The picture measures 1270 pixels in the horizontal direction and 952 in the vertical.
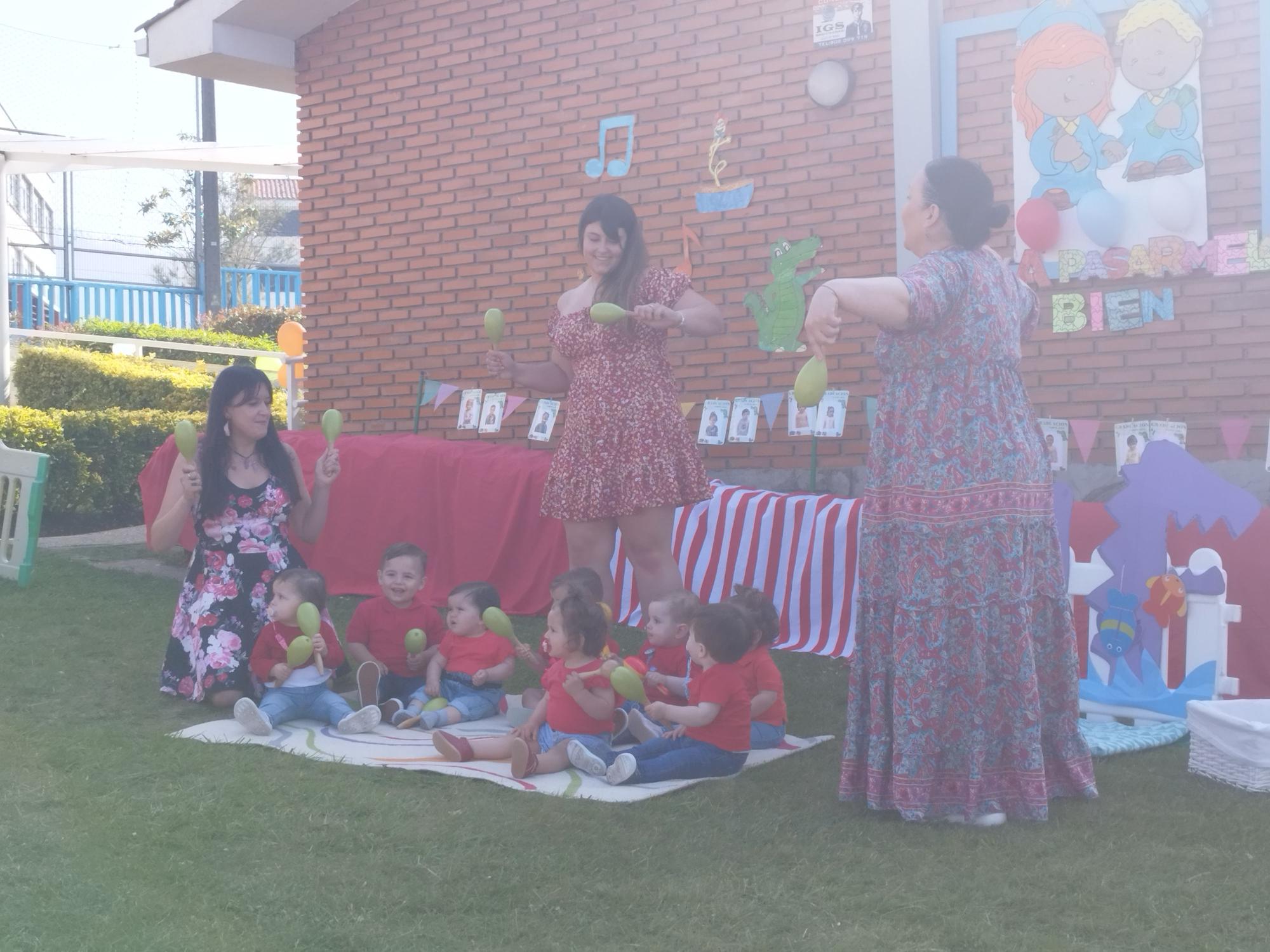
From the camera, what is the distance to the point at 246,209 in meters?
29.7

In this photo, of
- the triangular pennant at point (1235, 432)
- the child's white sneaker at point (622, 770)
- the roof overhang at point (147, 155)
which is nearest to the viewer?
the child's white sneaker at point (622, 770)

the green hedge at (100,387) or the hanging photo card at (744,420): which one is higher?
the green hedge at (100,387)

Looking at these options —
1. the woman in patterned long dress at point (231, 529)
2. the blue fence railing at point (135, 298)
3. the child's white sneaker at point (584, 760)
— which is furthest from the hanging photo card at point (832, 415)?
the blue fence railing at point (135, 298)

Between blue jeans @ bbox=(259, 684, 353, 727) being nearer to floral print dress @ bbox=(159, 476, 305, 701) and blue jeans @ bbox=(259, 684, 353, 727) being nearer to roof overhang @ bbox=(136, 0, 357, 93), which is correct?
floral print dress @ bbox=(159, 476, 305, 701)

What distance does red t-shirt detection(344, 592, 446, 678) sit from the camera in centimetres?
494

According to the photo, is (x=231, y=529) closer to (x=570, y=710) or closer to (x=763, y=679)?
(x=570, y=710)

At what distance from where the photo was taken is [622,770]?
366 centimetres

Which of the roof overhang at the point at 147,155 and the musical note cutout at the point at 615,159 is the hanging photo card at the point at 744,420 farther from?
the roof overhang at the point at 147,155

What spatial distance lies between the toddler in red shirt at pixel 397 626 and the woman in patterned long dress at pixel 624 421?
729mm

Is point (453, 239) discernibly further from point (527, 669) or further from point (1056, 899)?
point (1056, 899)

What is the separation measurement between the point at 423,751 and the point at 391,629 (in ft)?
A: 3.12

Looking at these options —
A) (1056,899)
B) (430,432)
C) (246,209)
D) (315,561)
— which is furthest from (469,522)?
(246,209)

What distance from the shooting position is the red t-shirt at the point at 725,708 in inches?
149

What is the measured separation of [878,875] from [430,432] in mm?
6370
